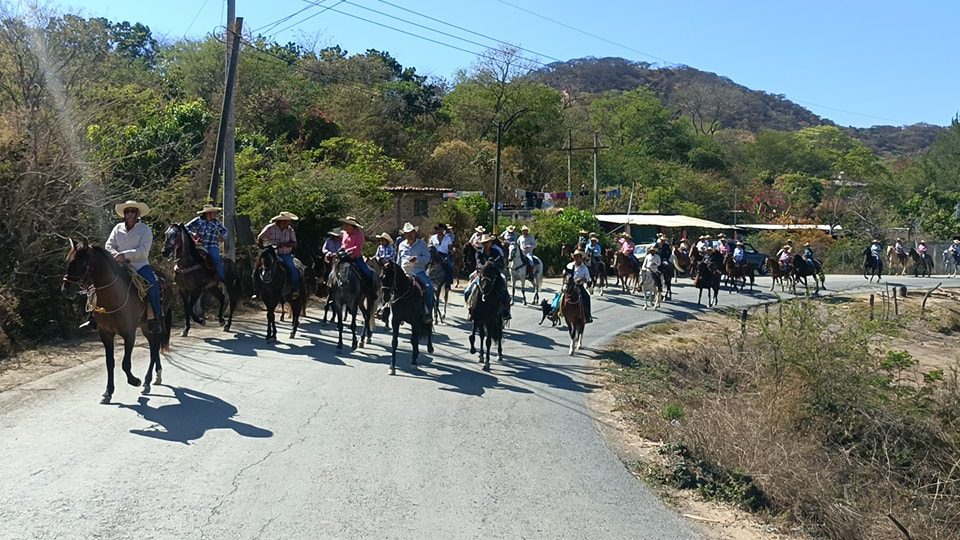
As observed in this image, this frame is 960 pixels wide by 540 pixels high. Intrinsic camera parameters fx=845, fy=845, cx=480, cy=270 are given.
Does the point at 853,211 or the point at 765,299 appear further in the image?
the point at 853,211

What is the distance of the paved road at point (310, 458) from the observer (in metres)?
6.83

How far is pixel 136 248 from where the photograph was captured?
36.4 feet

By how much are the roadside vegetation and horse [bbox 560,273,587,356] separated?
890 mm

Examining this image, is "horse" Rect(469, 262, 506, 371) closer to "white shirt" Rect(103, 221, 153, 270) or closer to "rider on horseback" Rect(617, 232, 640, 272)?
"white shirt" Rect(103, 221, 153, 270)

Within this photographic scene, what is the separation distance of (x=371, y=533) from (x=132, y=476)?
247 centimetres

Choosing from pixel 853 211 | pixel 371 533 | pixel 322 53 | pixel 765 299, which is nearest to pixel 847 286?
pixel 765 299

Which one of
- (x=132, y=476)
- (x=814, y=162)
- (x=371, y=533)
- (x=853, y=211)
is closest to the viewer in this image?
(x=371, y=533)

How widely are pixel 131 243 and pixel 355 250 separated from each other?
220 inches

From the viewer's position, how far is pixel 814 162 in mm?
95750

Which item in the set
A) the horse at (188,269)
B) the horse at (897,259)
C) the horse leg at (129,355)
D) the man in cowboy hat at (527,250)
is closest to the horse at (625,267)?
the man in cowboy hat at (527,250)

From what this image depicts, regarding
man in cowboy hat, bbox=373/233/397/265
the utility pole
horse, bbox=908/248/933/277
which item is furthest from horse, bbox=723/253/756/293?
the utility pole

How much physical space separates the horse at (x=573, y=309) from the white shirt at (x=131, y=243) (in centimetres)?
896

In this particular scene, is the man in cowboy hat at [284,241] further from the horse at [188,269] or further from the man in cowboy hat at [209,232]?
the horse at [188,269]

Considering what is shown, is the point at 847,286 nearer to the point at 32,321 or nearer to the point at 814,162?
the point at 32,321
